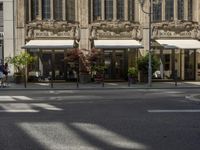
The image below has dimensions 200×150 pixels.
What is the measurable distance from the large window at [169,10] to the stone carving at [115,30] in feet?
8.42

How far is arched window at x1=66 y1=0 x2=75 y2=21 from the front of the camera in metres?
28.9

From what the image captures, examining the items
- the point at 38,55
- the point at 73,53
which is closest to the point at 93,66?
the point at 73,53

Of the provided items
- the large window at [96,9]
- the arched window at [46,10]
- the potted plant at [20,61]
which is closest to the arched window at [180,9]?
the large window at [96,9]

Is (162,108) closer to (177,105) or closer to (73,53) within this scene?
(177,105)

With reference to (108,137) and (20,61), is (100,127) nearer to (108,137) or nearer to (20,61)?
(108,137)

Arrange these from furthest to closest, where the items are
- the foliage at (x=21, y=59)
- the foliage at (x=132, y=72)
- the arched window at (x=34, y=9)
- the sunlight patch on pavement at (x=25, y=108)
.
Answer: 1. the arched window at (x=34, y=9)
2. the foliage at (x=132, y=72)
3. the foliage at (x=21, y=59)
4. the sunlight patch on pavement at (x=25, y=108)

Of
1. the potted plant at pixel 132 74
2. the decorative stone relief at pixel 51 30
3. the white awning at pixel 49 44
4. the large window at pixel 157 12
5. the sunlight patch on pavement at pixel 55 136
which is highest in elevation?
the large window at pixel 157 12

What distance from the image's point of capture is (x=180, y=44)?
2745 centimetres

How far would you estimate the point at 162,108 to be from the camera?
41.0 ft

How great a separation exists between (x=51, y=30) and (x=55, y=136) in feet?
69.1

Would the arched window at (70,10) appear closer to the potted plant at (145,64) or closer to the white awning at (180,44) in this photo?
the potted plant at (145,64)

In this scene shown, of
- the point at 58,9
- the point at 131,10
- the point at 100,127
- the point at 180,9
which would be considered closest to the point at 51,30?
the point at 58,9

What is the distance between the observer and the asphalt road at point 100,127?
738cm

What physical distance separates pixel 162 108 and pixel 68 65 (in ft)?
54.1
